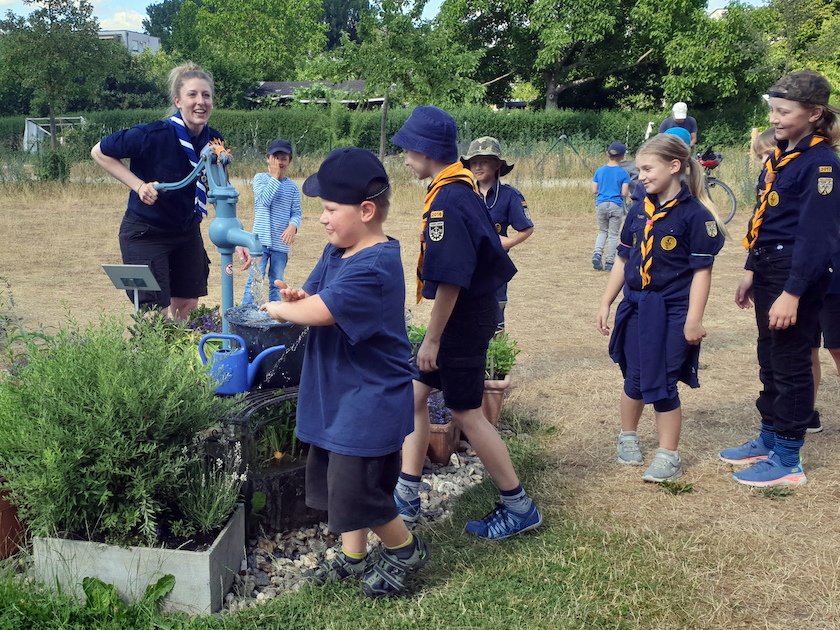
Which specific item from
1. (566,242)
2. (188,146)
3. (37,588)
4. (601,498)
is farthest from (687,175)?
(566,242)

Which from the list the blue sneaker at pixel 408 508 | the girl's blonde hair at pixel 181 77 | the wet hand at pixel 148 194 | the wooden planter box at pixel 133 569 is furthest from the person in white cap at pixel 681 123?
the wooden planter box at pixel 133 569

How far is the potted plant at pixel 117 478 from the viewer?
2.52m

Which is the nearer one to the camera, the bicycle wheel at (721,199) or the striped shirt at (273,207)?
the striped shirt at (273,207)

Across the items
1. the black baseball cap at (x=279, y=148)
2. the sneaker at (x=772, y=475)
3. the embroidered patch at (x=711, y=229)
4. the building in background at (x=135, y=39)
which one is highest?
the building in background at (x=135, y=39)

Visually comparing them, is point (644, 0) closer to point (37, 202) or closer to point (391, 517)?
point (37, 202)

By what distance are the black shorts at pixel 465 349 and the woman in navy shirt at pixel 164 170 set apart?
71.5 inches

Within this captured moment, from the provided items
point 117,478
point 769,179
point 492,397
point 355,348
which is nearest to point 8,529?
point 117,478

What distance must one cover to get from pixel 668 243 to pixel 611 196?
6540 millimetres

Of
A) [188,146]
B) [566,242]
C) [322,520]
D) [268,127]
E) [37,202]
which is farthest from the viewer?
[268,127]

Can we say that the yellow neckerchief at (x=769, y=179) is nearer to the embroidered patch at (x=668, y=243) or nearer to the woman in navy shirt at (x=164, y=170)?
the embroidered patch at (x=668, y=243)

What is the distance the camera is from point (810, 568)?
9.80 ft

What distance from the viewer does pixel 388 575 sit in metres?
2.72

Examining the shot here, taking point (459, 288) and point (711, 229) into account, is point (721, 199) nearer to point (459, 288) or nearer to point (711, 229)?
point (711, 229)

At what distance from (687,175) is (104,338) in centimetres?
272
